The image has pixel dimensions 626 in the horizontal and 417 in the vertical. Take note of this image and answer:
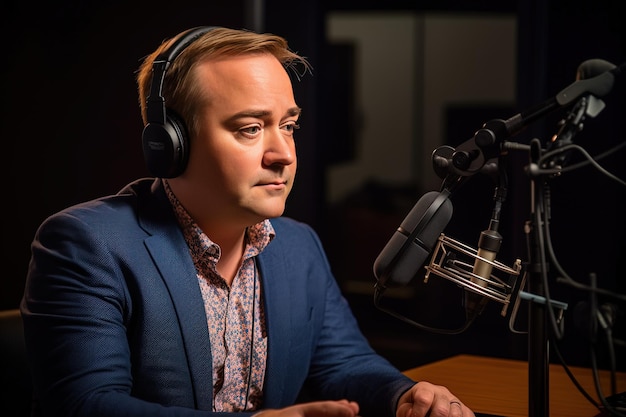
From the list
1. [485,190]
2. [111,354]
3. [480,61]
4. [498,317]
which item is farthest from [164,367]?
[480,61]

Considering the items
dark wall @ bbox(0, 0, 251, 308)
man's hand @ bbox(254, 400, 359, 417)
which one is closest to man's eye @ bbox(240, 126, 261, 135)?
man's hand @ bbox(254, 400, 359, 417)

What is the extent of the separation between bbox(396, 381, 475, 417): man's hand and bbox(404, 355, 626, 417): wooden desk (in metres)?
0.11

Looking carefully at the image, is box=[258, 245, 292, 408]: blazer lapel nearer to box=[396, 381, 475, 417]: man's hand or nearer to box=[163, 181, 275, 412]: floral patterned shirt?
box=[163, 181, 275, 412]: floral patterned shirt

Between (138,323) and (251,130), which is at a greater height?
(251,130)

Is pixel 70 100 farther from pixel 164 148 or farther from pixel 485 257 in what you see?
pixel 485 257

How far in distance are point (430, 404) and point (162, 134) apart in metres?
0.69

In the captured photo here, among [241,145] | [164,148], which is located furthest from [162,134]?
[241,145]

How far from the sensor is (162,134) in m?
1.56

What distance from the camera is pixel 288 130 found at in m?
1.66

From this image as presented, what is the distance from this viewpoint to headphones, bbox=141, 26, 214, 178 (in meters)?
1.56

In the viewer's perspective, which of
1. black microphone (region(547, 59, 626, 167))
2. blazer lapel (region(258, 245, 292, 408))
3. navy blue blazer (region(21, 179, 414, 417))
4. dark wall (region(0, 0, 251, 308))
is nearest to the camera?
black microphone (region(547, 59, 626, 167))

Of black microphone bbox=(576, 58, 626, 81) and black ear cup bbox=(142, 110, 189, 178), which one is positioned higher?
black microphone bbox=(576, 58, 626, 81)

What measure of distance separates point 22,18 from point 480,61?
2.19 m

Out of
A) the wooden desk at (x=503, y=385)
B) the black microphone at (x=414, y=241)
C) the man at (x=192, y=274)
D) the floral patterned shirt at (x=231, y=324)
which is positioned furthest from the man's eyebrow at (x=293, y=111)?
the wooden desk at (x=503, y=385)
